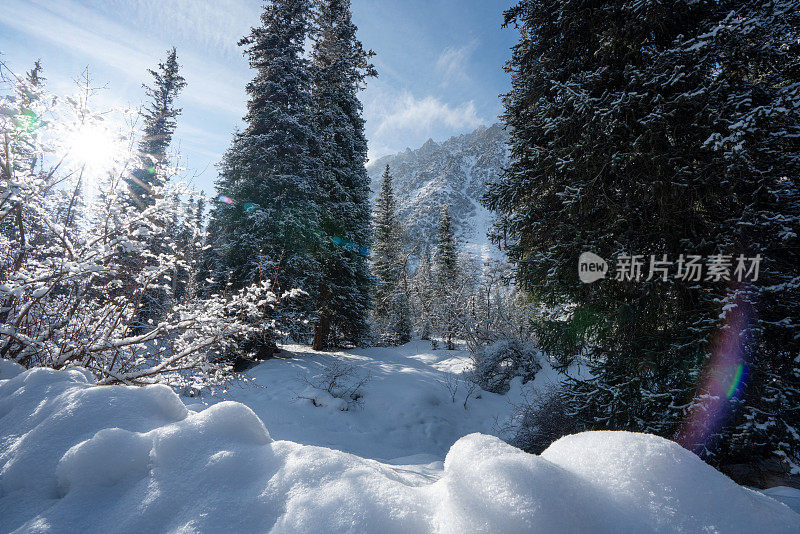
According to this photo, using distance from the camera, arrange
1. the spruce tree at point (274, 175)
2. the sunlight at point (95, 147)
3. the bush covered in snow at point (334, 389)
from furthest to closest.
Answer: the spruce tree at point (274, 175)
the bush covered in snow at point (334, 389)
the sunlight at point (95, 147)

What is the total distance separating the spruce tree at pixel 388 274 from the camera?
24.0 metres

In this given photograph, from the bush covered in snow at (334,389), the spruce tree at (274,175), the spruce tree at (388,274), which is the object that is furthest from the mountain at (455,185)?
the bush covered in snow at (334,389)

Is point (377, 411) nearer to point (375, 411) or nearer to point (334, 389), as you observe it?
point (375, 411)

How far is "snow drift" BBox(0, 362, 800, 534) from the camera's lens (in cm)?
99

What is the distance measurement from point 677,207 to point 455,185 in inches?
6494

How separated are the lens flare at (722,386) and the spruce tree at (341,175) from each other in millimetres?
11398

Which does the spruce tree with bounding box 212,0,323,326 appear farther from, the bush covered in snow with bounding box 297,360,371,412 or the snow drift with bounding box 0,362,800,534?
the snow drift with bounding box 0,362,800,534

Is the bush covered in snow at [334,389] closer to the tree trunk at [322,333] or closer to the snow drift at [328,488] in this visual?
the tree trunk at [322,333]

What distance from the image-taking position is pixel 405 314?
79.7ft

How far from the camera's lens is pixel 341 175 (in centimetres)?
1498

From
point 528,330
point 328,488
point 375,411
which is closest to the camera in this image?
point 328,488

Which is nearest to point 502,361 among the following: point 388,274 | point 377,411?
point 377,411

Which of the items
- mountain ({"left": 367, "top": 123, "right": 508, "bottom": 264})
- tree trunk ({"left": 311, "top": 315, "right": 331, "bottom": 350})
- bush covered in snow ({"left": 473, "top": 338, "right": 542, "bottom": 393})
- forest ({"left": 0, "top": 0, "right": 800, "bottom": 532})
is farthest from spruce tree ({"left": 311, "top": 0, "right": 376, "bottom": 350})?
mountain ({"left": 367, "top": 123, "right": 508, "bottom": 264})

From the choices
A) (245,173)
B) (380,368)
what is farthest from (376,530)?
(245,173)
